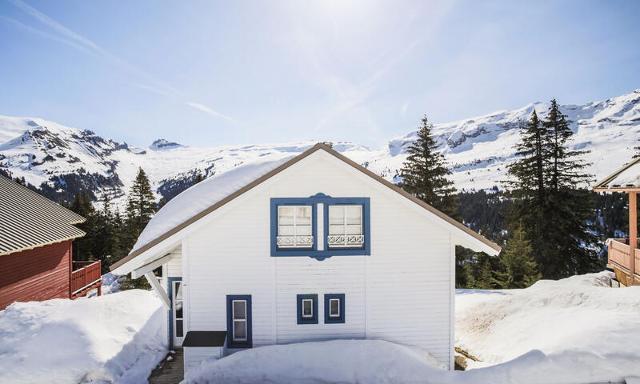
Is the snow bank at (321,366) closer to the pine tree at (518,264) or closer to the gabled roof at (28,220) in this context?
the gabled roof at (28,220)

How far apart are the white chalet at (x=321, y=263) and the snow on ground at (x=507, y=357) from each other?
2.37ft

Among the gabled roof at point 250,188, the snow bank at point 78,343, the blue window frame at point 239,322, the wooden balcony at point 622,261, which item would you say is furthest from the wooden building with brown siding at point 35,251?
the wooden balcony at point 622,261

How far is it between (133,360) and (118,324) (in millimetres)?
2200

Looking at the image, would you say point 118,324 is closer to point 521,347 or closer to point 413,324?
point 413,324

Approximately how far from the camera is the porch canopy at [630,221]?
13227mm

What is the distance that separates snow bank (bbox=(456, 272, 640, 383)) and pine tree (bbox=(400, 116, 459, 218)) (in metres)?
11.1

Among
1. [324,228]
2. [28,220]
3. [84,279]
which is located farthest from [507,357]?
[84,279]

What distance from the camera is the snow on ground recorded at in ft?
26.8

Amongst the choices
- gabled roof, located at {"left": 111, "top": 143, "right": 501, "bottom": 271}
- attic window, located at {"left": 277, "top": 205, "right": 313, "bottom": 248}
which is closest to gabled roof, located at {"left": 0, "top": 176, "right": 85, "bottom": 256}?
gabled roof, located at {"left": 111, "top": 143, "right": 501, "bottom": 271}

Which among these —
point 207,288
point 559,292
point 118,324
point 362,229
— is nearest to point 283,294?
point 207,288

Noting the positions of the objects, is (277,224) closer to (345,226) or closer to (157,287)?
(345,226)

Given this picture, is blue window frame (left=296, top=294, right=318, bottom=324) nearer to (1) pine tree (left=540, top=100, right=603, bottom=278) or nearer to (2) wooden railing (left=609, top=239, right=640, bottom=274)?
(2) wooden railing (left=609, top=239, right=640, bottom=274)

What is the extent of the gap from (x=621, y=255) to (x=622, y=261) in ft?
0.91

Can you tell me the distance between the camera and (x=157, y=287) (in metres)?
10.8
